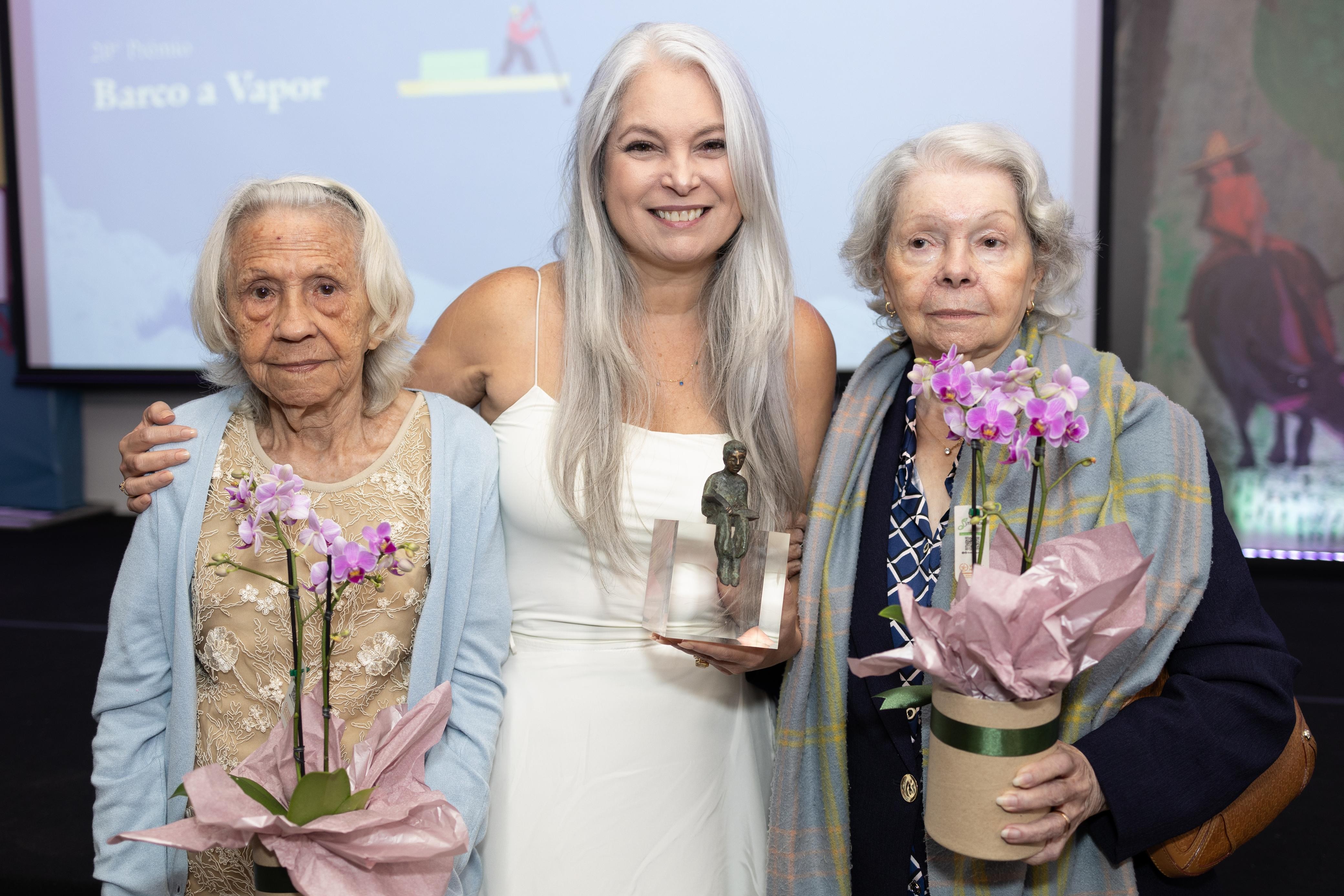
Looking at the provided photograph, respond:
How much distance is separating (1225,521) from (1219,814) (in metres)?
0.41

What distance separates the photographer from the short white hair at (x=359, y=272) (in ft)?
4.88

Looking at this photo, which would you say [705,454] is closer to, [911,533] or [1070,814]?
[911,533]

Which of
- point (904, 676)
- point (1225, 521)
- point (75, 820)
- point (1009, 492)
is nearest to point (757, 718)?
point (904, 676)

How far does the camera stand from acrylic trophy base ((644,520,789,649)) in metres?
1.60

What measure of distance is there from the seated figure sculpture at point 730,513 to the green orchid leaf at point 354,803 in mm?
649

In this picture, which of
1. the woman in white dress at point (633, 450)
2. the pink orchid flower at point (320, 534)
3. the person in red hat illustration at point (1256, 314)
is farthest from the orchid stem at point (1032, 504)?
the person in red hat illustration at point (1256, 314)

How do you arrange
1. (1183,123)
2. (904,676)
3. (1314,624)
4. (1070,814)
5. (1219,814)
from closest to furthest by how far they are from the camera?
(1070,814), (1219,814), (904,676), (1314,624), (1183,123)

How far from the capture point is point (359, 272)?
1.52m

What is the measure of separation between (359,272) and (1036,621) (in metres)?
1.02

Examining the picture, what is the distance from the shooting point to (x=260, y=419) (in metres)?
1.59

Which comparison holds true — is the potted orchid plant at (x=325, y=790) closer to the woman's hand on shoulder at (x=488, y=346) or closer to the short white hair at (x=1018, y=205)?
the woman's hand on shoulder at (x=488, y=346)

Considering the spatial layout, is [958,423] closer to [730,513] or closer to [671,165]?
[730,513]

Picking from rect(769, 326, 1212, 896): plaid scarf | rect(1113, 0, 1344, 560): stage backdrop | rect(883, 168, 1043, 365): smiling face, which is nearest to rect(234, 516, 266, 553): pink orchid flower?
rect(769, 326, 1212, 896): plaid scarf

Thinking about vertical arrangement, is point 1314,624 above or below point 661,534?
below
